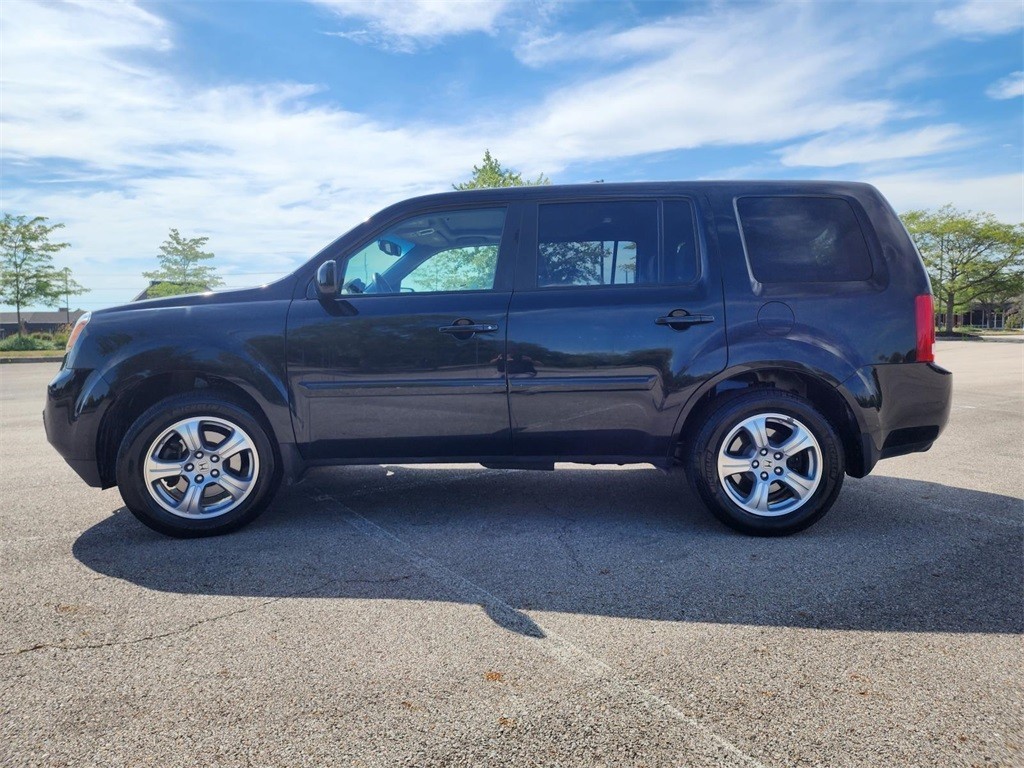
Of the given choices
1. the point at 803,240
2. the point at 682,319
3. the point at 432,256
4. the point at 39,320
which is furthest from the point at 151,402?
the point at 39,320

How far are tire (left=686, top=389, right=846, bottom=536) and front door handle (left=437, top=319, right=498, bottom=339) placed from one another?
4.11 feet

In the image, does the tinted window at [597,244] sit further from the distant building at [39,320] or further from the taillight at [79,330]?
the distant building at [39,320]

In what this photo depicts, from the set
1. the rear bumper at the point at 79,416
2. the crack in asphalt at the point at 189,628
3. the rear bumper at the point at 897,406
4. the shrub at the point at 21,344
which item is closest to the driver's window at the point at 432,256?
the rear bumper at the point at 79,416

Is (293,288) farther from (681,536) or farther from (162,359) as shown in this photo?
(681,536)

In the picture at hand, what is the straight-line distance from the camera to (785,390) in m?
4.06

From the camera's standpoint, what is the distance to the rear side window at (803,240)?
4.05m

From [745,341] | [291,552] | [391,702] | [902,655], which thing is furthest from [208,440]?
[902,655]

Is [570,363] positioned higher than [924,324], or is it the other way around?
[924,324]

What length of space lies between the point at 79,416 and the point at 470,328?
216 centimetres

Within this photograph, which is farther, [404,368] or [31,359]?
[31,359]

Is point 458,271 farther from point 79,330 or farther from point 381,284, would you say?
point 79,330

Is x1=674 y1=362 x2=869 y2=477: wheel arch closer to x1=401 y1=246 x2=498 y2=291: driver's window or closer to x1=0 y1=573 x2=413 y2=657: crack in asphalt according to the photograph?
x1=401 y1=246 x2=498 y2=291: driver's window

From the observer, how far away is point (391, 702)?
7.46 ft

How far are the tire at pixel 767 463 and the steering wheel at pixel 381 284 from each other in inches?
74.3
